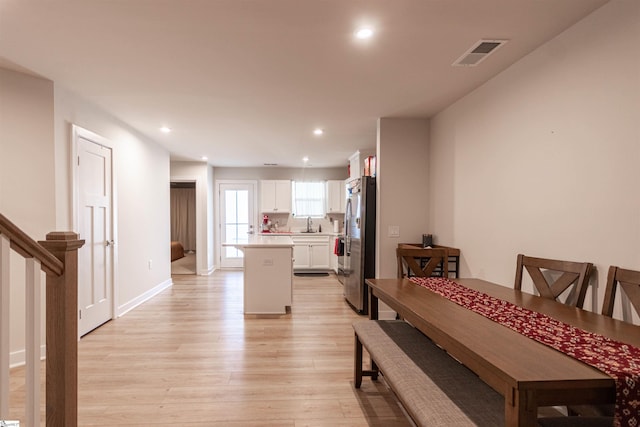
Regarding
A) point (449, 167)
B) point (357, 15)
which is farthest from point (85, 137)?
point (449, 167)

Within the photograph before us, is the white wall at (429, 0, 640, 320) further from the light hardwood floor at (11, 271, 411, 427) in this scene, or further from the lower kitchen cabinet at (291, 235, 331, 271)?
the lower kitchen cabinet at (291, 235, 331, 271)

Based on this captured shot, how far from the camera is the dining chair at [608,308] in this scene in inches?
49.9

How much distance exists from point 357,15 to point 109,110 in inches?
124

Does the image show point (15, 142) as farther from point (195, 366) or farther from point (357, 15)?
point (357, 15)

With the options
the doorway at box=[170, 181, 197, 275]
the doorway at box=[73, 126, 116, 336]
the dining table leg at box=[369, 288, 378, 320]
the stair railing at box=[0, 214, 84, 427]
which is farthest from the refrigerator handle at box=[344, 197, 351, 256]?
the doorway at box=[170, 181, 197, 275]

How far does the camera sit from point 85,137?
3.46 m

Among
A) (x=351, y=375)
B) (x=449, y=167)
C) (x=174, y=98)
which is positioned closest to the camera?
(x=351, y=375)

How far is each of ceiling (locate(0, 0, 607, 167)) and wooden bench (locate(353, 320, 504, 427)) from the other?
6.44 ft

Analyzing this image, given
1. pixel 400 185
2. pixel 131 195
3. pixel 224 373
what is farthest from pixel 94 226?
pixel 400 185

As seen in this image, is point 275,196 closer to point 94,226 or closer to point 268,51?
point 94,226

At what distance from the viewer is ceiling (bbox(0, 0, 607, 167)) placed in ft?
6.34

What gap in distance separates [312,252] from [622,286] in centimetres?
589

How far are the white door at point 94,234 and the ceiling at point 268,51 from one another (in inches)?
23.1

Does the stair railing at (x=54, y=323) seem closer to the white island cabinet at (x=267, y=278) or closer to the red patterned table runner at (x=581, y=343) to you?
the red patterned table runner at (x=581, y=343)
